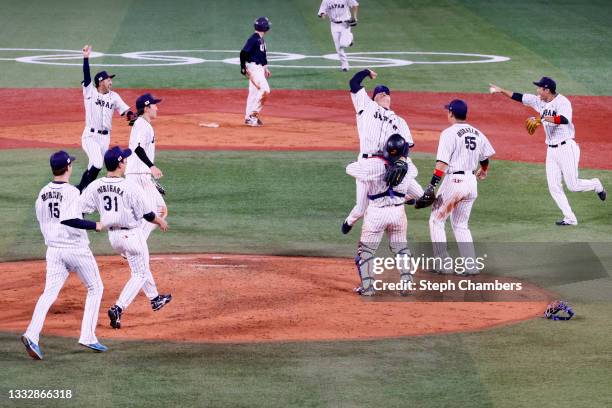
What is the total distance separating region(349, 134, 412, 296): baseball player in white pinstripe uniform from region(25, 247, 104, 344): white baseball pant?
133 inches

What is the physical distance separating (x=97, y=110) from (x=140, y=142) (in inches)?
120

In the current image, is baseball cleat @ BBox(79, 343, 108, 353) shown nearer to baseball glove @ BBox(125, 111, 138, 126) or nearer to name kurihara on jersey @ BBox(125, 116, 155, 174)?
name kurihara on jersey @ BBox(125, 116, 155, 174)

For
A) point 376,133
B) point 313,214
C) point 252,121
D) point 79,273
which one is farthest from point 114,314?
point 252,121

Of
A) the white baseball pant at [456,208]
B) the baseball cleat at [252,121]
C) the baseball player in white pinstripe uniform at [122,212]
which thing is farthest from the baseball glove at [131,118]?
the baseball cleat at [252,121]

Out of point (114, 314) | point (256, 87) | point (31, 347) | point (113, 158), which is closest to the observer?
point (31, 347)

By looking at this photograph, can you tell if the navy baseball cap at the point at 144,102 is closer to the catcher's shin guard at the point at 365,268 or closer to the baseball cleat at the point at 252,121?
the catcher's shin guard at the point at 365,268

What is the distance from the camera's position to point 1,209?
17500mm

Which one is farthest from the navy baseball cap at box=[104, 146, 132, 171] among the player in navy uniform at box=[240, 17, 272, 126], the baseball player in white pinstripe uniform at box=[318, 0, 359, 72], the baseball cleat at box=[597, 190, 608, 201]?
the baseball player in white pinstripe uniform at box=[318, 0, 359, 72]

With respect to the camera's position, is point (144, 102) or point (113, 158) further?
point (144, 102)

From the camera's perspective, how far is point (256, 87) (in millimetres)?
22906

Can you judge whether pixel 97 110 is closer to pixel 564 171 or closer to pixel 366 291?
pixel 366 291

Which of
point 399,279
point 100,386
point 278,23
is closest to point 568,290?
point 399,279

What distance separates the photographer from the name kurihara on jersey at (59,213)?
10859 mm

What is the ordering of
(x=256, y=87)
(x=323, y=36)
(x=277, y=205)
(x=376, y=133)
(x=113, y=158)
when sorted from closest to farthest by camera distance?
(x=113, y=158) < (x=376, y=133) < (x=277, y=205) < (x=256, y=87) < (x=323, y=36)
